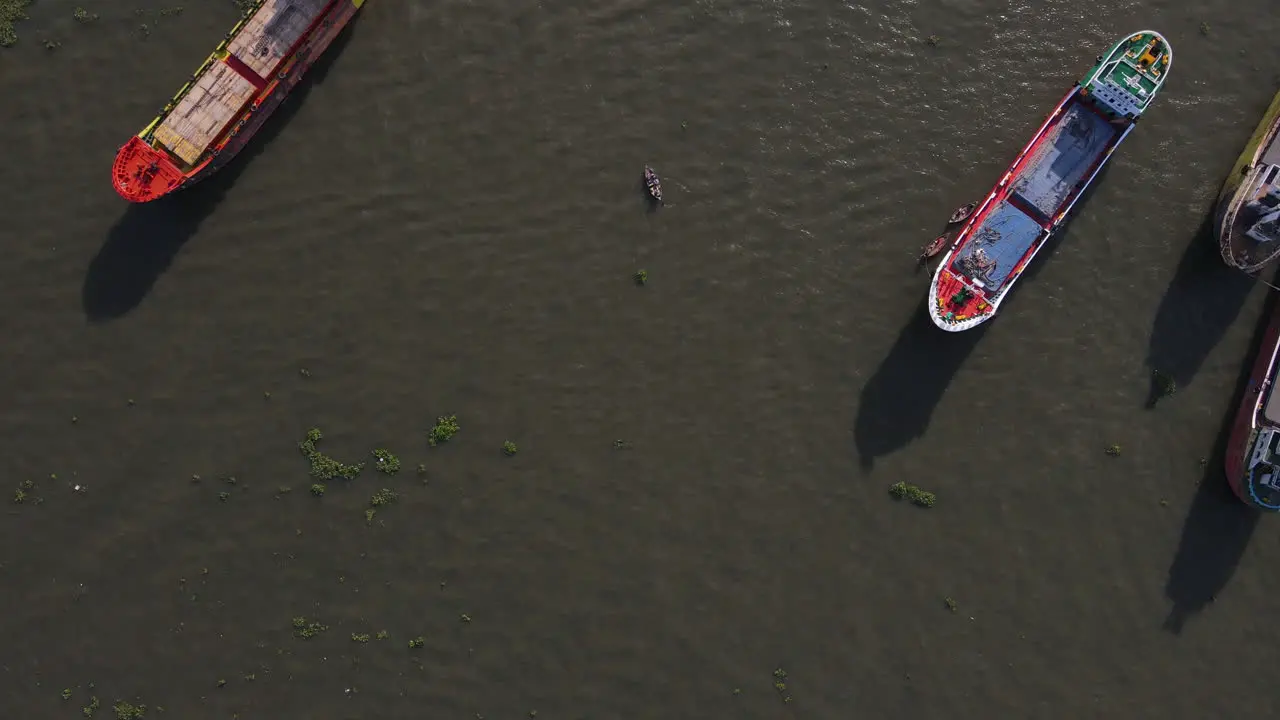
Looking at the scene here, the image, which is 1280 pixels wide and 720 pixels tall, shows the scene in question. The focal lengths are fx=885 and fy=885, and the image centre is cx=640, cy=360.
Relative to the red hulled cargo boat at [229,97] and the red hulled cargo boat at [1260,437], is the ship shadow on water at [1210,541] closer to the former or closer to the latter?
the red hulled cargo boat at [1260,437]

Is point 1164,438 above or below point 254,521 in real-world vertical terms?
above

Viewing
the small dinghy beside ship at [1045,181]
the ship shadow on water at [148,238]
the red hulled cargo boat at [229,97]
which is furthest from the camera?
the ship shadow on water at [148,238]

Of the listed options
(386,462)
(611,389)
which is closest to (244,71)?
(386,462)

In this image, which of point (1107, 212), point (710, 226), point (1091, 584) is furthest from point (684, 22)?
Answer: point (1091, 584)

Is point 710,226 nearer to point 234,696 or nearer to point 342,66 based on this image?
point 342,66

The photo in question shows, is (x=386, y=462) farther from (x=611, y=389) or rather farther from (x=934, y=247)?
(x=934, y=247)

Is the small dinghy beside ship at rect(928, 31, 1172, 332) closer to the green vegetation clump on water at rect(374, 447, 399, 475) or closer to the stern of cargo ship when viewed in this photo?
the green vegetation clump on water at rect(374, 447, 399, 475)

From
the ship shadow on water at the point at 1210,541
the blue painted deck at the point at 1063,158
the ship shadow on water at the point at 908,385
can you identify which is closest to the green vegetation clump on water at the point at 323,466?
the ship shadow on water at the point at 908,385

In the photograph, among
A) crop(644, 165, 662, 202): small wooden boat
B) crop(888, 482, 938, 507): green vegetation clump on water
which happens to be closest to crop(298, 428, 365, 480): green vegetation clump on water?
crop(644, 165, 662, 202): small wooden boat
